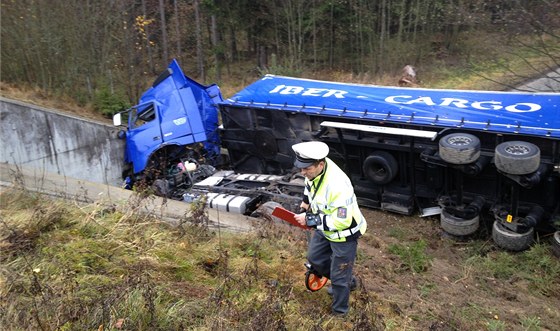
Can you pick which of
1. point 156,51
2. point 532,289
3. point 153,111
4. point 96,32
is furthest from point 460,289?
point 156,51

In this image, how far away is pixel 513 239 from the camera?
6410 millimetres

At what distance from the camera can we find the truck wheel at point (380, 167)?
305 inches

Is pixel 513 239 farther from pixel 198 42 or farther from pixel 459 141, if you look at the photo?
pixel 198 42

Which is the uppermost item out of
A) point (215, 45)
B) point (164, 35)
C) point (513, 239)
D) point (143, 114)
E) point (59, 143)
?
point (164, 35)

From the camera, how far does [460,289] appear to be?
528cm

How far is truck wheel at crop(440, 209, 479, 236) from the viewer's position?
22.5 feet

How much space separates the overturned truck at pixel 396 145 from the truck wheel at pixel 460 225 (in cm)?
2

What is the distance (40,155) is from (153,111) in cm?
248

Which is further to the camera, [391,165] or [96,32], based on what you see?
[96,32]

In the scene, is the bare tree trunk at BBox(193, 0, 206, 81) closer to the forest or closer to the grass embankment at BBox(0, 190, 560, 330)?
the forest

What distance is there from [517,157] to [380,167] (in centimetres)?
242

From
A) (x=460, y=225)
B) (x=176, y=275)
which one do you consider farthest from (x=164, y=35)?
(x=176, y=275)

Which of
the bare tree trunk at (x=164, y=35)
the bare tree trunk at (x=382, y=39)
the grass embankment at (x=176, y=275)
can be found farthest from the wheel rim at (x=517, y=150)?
the bare tree trunk at (x=164, y=35)

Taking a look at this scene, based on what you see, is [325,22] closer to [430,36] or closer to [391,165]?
[430,36]
